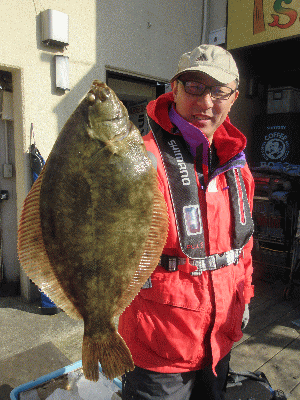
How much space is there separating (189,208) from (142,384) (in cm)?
86

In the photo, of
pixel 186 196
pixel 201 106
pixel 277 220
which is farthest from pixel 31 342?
pixel 277 220

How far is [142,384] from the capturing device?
1.50 meters

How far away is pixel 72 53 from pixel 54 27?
0.43 meters

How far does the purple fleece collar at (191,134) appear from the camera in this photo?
154cm

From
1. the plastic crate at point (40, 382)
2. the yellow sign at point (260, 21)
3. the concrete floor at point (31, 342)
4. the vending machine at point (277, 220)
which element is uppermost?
the yellow sign at point (260, 21)

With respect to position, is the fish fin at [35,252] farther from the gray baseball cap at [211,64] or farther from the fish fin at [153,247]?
the gray baseball cap at [211,64]

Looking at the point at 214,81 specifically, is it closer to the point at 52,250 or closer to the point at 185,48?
the point at 52,250

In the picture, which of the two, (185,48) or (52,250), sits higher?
(185,48)

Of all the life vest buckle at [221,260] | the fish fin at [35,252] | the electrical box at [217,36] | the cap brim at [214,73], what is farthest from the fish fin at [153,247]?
the electrical box at [217,36]

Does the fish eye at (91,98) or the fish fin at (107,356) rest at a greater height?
the fish eye at (91,98)

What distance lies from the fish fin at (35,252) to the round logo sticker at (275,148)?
6704 millimetres

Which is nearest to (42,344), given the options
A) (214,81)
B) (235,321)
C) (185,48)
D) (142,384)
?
(142,384)

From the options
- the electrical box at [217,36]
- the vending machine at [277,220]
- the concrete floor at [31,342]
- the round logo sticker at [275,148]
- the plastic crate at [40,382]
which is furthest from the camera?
the round logo sticker at [275,148]

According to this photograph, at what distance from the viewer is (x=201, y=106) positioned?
1.55m
